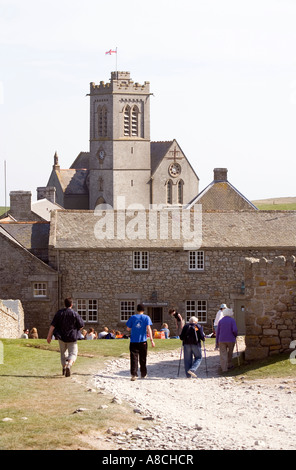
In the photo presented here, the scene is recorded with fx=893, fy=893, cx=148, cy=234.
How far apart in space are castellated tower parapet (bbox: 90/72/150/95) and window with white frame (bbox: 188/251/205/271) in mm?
72858

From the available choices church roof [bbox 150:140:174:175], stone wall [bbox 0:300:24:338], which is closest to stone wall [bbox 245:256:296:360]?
stone wall [bbox 0:300:24:338]

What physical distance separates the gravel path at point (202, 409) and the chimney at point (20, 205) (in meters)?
38.7

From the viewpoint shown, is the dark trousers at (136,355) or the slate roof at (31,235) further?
the slate roof at (31,235)

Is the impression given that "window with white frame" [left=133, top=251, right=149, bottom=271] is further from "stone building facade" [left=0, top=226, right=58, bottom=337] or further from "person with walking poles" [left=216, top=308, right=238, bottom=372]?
"person with walking poles" [left=216, top=308, right=238, bottom=372]

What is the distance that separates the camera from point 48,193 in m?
96.6

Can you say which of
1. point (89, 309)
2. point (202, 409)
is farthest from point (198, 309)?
point (202, 409)

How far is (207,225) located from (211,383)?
90.9 feet

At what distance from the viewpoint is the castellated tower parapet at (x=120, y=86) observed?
115 metres

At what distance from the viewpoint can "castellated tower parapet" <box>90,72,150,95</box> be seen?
11462 centimetres

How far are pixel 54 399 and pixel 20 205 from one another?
147 ft

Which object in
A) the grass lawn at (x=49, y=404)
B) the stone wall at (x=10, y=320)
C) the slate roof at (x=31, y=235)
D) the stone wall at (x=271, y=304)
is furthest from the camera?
the slate roof at (x=31, y=235)

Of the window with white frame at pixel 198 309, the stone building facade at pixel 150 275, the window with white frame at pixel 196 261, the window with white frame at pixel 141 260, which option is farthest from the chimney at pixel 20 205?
the window with white frame at pixel 198 309

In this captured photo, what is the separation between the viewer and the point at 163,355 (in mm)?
24672

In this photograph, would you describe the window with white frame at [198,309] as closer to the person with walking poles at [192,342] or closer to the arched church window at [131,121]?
the person with walking poles at [192,342]
